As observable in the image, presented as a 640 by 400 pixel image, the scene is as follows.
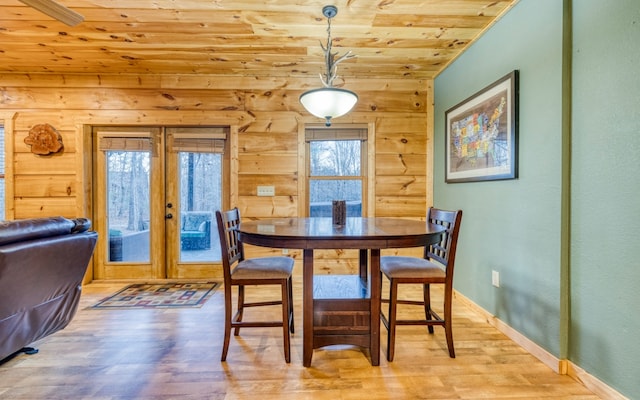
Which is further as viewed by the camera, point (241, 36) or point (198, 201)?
point (198, 201)

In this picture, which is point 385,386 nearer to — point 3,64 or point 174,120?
point 174,120

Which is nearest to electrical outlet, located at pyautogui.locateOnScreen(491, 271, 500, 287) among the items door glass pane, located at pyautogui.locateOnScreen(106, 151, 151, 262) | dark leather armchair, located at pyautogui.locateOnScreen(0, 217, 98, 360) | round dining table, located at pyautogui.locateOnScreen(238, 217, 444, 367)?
round dining table, located at pyautogui.locateOnScreen(238, 217, 444, 367)

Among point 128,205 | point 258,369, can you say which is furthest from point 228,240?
point 128,205

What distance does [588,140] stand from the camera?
61.4 inches

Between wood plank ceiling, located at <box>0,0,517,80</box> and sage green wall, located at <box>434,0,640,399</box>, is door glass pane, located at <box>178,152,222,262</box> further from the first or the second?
sage green wall, located at <box>434,0,640,399</box>

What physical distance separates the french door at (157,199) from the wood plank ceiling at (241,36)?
0.75 meters

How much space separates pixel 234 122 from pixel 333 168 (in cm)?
125

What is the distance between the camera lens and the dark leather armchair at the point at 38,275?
1508mm

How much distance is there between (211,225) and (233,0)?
2304 mm

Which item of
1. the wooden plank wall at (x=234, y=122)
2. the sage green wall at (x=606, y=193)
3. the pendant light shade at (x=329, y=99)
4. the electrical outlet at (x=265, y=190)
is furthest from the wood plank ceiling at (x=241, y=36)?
the electrical outlet at (x=265, y=190)

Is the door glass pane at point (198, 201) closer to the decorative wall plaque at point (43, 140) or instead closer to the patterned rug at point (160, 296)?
the patterned rug at point (160, 296)

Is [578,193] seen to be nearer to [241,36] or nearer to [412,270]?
[412,270]

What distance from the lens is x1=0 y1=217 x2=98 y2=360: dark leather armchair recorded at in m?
1.51

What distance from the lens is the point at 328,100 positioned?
1927 millimetres
